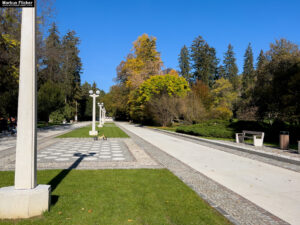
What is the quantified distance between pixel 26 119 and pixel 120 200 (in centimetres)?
204

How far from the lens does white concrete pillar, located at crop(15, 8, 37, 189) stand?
10.6 feet

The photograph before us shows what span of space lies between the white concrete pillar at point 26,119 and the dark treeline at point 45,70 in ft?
9.23

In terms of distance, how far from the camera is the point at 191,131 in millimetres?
19344

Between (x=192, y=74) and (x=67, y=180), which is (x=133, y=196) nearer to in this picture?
(x=67, y=180)

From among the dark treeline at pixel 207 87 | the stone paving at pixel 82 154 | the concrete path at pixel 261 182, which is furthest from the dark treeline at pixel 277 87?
the stone paving at pixel 82 154

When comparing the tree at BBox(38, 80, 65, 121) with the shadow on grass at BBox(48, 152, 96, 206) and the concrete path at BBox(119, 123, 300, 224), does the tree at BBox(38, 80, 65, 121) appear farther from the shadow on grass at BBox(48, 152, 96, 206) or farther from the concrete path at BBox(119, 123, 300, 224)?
the concrete path at BBox(119, 123, 300, 224)

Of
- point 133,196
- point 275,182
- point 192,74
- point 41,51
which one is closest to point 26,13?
point 133,196

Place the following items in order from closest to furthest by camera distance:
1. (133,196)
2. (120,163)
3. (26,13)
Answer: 1. (26,13)
2. (133,196)
3. (120,163)

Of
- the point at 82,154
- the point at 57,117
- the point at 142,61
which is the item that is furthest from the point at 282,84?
the point at 57,117

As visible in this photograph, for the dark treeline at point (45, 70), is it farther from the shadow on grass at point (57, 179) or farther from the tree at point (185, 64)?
the tree at point (185, 64)

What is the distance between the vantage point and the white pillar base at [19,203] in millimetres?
3145

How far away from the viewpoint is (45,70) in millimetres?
25047

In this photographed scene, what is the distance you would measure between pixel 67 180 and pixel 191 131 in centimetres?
1513

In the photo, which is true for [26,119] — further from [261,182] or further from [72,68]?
[72,68]
